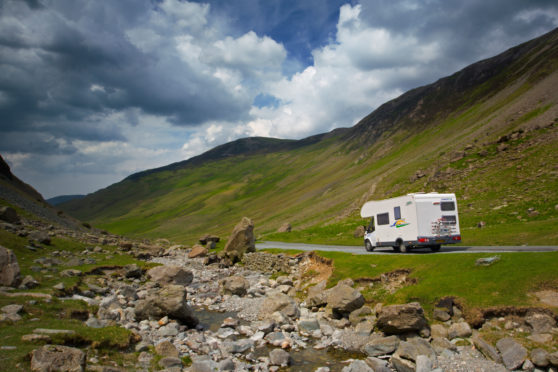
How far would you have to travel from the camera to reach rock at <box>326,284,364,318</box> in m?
21.9

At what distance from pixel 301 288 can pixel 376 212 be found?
12376 millimetres

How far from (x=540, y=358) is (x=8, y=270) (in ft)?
97.8

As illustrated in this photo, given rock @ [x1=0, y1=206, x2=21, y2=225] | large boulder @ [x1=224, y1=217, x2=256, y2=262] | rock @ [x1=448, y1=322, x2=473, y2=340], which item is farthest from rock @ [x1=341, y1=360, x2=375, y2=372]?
rock @ [x1=0, y1=206, x2=21, y2=225]

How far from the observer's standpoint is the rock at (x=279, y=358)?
1650 cm

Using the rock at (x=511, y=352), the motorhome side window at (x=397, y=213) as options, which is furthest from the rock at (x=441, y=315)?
the motorhome side window at (x=397, y=213)

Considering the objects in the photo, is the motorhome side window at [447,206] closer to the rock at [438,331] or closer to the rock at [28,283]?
the rock at [438,331]

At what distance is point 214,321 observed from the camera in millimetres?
24438

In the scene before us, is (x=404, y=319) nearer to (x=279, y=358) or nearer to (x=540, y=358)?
(x=540, y=358)

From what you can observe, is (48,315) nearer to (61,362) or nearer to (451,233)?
(61,362)

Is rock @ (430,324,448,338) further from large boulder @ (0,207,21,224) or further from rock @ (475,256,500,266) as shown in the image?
large boulder @ (0,207,21,224)

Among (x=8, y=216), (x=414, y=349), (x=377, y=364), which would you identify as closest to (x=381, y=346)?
(x=377, y=364)

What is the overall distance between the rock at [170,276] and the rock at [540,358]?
1253 inches

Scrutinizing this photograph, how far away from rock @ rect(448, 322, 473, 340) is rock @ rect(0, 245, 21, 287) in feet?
88.2

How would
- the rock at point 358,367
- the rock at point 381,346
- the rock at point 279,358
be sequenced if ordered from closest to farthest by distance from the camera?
the rock at point 358,367 → the rock at point 279,358 → the rock at point 381,346
